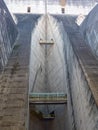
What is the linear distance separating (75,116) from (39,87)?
13.1 ft

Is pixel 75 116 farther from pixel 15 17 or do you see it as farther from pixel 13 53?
pixel 15 17

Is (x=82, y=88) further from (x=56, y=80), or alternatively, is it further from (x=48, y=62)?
(x=48, y=62)

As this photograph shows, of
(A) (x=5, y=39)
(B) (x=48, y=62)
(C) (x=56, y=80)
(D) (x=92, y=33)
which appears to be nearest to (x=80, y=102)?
(A) (x=5, y=39)

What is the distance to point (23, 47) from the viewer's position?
9.67 metres

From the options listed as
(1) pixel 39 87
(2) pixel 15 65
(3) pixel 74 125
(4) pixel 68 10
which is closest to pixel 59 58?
(1) pixel 39 87

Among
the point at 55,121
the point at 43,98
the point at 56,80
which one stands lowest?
the point at 55,121

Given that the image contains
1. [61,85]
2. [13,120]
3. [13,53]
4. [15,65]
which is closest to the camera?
[13,120]

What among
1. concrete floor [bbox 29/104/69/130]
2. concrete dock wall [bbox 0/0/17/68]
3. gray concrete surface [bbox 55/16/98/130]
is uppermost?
concrete dock wall [bbox 0/0/17/68]

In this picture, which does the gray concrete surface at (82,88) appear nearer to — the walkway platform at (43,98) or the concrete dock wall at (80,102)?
the concrete dock wall at (80,102)

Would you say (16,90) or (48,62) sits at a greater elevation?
(16,90)

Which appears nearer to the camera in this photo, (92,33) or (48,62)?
(92,33)

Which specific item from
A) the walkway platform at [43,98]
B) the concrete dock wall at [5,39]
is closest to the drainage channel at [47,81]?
the walkway platform at [43,98]

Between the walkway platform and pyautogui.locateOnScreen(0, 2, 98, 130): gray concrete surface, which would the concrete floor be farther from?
the walkway platform

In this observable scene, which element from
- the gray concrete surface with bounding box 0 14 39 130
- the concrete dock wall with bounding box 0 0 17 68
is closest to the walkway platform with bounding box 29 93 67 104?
the gray concrete surface with bounding box 0 14 39 130
